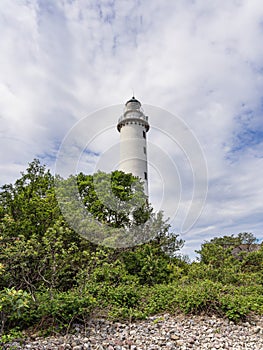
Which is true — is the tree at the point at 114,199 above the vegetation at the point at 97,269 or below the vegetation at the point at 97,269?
above

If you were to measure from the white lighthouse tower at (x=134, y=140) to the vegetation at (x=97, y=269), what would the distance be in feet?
15.4

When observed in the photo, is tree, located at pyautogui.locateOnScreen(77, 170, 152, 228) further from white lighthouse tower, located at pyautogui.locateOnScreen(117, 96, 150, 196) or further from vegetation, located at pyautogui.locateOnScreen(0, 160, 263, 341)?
white lighthouse tower, located at pyautogui.locateOnScreen(117, 96, 150, 196)

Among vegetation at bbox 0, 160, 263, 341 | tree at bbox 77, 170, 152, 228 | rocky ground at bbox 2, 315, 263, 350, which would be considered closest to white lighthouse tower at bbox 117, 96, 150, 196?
vegetation at bbox 0, 160, 263, 341

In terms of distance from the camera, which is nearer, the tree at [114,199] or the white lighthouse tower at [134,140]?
the tree at [114,199]

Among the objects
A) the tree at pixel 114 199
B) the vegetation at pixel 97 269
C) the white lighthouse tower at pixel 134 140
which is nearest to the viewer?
the vegetation at pixel 97 269

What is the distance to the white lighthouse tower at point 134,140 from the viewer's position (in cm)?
1523

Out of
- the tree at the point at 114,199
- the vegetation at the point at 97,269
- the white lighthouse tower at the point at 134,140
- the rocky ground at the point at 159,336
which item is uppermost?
the white lighthouse tower at the point at 134,140

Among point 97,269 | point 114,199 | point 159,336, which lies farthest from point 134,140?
point 159,336

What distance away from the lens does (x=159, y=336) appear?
12.9 ft

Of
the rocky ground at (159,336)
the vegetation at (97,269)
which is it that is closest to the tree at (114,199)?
the vegetation at (97,269)

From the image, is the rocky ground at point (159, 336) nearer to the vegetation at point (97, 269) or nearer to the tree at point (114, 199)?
the vegetation at point (97, 269)

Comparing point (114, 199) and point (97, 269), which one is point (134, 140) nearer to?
point (114, 199)

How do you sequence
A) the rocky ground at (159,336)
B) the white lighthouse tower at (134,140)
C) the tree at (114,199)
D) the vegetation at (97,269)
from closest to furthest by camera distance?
the rocky ground at (159,336) < the vegetation at (97,269) < the tree at (114,199) < the white lighthouse tower at (134,140)

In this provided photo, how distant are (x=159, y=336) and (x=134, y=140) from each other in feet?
42.6
